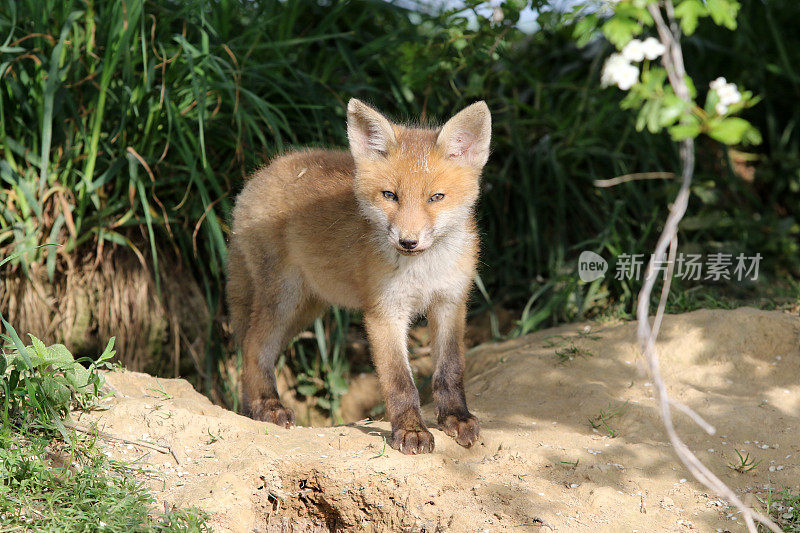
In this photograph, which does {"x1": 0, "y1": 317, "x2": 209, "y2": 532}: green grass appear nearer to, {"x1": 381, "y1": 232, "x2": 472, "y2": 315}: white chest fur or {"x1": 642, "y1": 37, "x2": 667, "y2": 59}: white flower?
{"x1": 381, "y1": 232, "x2": 472, "y2": 315}: white chest fur

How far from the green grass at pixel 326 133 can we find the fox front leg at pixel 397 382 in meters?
1.52

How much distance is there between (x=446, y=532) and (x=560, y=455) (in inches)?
29.0

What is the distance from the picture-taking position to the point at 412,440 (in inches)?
126

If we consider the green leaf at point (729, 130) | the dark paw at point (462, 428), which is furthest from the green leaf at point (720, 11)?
the dark paw at point (462, 428)

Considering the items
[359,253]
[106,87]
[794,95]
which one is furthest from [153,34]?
[794,95]

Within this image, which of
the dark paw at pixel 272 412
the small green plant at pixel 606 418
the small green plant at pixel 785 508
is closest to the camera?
the small green plant at pixel 785 508

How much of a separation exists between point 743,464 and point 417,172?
6.02 ft

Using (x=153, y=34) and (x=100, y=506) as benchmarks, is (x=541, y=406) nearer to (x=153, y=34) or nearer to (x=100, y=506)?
(x=100, y=506)

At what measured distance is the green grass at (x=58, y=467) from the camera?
2559 millimetres

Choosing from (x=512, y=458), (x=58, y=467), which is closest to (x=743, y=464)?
(x=512, y=458)

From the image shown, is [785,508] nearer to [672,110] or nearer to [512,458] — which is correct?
[512,458]

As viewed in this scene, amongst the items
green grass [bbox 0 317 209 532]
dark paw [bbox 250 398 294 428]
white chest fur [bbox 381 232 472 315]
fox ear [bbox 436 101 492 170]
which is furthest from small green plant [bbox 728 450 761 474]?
green grass [bbox 0 317 209 532]

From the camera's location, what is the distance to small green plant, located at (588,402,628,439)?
11.9 ft

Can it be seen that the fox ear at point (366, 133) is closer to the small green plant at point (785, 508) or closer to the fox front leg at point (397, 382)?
the fox front leg at point (397, 382)
